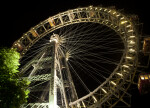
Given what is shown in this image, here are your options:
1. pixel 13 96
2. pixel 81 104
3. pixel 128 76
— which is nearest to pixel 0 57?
pixel 13 96

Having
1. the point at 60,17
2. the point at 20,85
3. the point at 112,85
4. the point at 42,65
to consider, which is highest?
the point at 60,17

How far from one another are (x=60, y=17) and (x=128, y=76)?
9485mm

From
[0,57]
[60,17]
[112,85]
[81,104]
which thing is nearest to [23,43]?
[60,17]

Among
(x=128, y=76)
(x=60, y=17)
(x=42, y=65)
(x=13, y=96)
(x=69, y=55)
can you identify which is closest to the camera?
(x=13, y=96)

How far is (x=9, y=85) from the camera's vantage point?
25.6 feet

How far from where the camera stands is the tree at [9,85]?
7.32m

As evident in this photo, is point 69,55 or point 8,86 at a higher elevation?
point 69,55

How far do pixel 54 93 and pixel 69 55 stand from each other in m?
6.51

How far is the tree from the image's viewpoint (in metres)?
7.32

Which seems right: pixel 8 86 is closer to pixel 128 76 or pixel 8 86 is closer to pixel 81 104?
pixel 81 104

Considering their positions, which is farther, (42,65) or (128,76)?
(42,65)

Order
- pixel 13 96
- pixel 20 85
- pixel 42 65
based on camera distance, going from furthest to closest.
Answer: pixel 42 65 → pixel 20 85 → pixel 13 96

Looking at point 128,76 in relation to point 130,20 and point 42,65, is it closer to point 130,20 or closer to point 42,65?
point 130,20

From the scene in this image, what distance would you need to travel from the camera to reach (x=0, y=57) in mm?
8789
